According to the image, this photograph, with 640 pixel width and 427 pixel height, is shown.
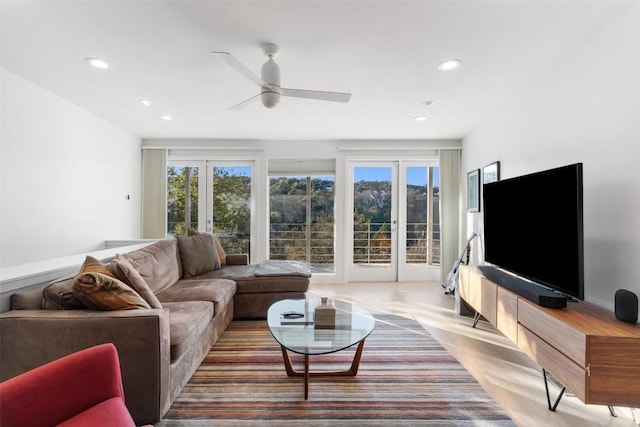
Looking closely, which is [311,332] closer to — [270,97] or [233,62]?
[270,97]

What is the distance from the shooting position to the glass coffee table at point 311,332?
1.81 metres

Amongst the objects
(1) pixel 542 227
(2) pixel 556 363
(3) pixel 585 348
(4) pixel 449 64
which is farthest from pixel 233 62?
(2) pixel 556 363

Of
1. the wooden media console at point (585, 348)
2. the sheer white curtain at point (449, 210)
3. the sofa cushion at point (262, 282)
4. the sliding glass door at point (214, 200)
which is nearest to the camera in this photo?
the wooden media console at point (585, 348)

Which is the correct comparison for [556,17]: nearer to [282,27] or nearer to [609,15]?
[609,15]

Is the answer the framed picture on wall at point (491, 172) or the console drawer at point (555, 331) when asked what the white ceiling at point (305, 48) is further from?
the console drawer at point (555, 331)

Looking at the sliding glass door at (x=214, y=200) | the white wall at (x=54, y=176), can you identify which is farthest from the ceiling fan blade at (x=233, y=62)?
the sliding glass door at (x=214, y=200)

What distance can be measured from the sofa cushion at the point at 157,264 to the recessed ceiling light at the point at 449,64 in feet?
9.68

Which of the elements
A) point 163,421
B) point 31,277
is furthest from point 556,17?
point 31,277

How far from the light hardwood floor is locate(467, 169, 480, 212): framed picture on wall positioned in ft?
4.27

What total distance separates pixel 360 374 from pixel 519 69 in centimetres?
270

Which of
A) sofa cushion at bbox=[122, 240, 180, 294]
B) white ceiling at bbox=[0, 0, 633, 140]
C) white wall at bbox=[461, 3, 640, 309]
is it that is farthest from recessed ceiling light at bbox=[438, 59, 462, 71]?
sofa cushion at bbox=[122, 240, 180, 294]

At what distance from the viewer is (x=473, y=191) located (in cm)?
424

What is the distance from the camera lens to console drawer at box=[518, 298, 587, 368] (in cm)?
150

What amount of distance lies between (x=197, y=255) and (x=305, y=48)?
2432 mm
